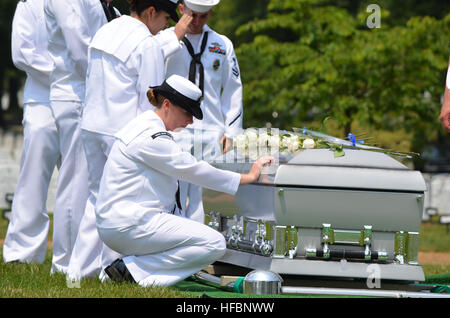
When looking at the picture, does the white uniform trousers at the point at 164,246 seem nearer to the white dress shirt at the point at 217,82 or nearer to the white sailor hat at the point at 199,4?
the white dress shirt at the point at 217,82

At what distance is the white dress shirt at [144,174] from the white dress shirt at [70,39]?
1.19 m

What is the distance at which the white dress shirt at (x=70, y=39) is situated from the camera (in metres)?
6.56

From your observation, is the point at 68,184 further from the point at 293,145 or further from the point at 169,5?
the point at 293,145

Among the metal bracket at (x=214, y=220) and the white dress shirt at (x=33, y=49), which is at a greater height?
the white dress shirt at (x=33, y=49)

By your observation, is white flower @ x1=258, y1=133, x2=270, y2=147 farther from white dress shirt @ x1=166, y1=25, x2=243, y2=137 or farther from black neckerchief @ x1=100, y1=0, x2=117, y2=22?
black neckerchief @ x1=100, y1=0, x2=117, y2=22

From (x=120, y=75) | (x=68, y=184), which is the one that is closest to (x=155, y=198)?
(x=120, y=75)

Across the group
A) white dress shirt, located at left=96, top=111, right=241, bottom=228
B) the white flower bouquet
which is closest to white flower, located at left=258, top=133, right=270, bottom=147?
the white flower bouquet

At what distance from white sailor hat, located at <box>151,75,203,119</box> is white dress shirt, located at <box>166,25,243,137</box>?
1357mm

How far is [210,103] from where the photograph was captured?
7.10 metres

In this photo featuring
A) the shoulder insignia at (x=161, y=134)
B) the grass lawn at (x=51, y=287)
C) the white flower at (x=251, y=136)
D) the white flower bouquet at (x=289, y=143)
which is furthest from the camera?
the white flower at (x=251, y=136)

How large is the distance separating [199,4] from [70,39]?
1014 millimetres

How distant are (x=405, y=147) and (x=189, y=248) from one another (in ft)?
51.6

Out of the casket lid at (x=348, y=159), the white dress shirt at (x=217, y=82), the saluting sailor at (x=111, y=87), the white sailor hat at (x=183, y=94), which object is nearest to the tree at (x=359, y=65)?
the white dress shirt at (x=217, y=82)
